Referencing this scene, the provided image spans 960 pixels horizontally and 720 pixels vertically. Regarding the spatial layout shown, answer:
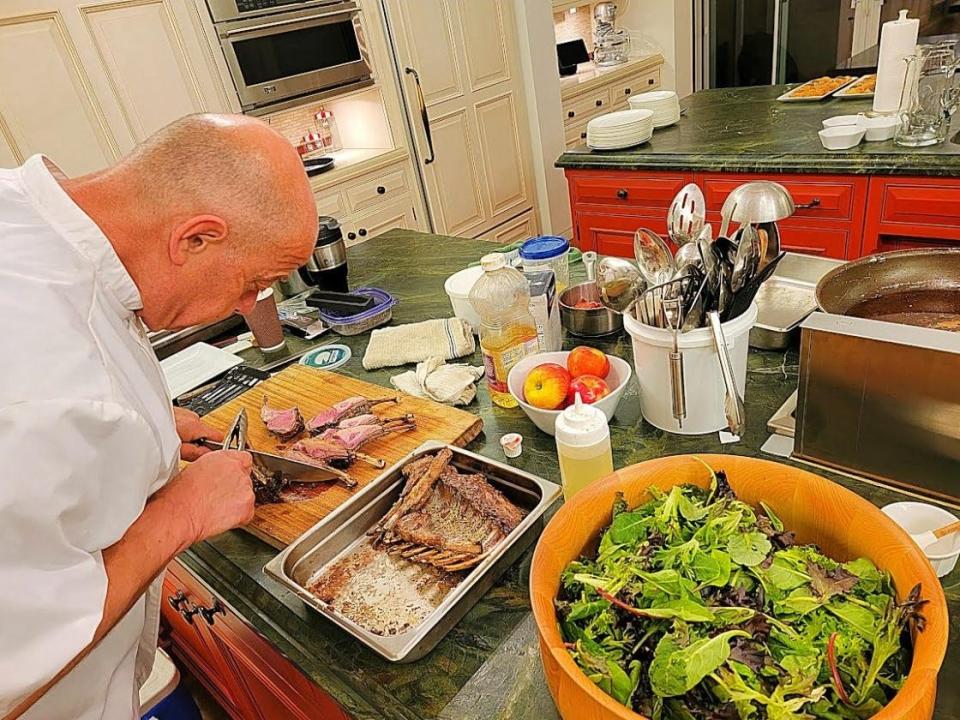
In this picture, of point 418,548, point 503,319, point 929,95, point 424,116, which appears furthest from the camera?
point 424,116

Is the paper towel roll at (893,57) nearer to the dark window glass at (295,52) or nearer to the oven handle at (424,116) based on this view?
the oven handle at (424,116)

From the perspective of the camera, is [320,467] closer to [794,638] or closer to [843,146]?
[794,638]

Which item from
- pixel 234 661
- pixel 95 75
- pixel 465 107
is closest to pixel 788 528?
pixel 234 661

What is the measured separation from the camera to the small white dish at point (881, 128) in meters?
2.37

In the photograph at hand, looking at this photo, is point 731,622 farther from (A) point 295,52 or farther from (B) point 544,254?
(A) point 295,52

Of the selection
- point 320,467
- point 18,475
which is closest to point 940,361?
point 320,467

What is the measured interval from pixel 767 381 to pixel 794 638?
716mm

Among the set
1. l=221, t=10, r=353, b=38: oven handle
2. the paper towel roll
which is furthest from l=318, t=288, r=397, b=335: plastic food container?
the paper towel roll

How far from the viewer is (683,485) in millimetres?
848

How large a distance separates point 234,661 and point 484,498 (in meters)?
0.79


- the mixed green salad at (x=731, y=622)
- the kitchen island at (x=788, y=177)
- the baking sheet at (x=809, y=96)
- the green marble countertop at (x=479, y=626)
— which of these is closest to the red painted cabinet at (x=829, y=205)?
the kitchen island at (x=788, y=177)

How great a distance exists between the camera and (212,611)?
125cm

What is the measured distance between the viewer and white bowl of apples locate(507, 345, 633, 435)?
1.17m

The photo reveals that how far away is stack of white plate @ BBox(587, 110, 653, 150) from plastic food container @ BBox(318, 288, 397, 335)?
1.60m
